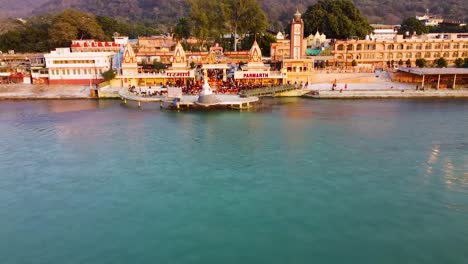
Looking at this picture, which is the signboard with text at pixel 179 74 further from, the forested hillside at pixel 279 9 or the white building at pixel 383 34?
the forested hillside at pixel 279 9

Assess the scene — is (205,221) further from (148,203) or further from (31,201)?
(31,201)

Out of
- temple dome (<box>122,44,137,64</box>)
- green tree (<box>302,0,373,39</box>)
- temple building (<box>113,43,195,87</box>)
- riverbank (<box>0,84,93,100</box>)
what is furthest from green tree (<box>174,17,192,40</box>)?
green tree (<box>302,0,373,39</box>)

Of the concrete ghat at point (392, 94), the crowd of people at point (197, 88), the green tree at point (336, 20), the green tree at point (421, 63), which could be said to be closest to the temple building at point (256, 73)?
the crowd of people at point (197, 88)

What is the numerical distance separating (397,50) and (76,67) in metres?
40.1

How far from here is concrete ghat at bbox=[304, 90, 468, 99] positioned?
37469 mm

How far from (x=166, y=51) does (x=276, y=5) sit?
12184cm

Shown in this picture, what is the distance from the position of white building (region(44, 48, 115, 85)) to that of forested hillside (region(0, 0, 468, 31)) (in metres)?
75.9

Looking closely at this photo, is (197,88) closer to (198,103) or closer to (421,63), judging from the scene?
(198,103)

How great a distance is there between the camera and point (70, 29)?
55.2 metres

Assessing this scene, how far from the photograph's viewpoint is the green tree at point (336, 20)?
60.3 meters

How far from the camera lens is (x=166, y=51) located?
5219 centimetres

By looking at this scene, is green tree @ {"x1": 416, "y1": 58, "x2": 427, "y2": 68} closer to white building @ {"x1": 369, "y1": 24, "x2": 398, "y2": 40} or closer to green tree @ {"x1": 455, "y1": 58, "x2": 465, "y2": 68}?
green tree @ {"x1": 455, "y1": 58, "x2": 465, "y2": 68}

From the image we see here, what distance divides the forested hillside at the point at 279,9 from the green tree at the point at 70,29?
6063 centimetres

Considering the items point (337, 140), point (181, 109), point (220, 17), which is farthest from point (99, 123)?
point (220, 17)
